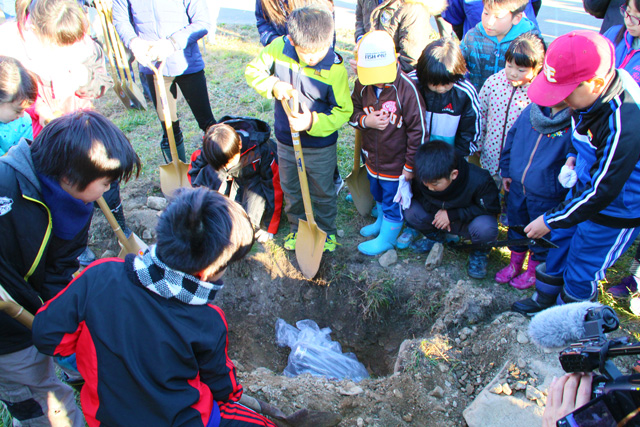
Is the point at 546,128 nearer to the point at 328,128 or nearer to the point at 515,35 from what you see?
the point at 515,35

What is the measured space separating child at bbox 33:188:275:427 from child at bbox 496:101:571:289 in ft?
6.47

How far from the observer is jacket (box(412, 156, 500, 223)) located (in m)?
2.98

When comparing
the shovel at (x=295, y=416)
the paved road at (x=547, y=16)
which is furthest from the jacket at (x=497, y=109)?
the paved road at (x=547, y=16)

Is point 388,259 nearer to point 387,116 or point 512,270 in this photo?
point 512,270

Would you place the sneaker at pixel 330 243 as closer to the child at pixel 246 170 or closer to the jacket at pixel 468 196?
the child at pixel 246 170

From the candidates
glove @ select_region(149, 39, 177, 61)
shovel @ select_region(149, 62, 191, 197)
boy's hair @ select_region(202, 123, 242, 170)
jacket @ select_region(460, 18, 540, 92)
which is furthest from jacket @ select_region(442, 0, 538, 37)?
shovel @ select_region(149, 62, 191, 197)

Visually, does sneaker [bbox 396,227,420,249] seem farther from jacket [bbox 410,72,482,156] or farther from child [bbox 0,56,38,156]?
child [bbox 0,56,38,156]

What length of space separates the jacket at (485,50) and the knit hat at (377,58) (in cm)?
91

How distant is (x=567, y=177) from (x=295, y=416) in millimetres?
1964

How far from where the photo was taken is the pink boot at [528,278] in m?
2.95

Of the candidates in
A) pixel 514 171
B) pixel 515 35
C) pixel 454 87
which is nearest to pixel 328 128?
pixel 454 87

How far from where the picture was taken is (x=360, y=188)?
378 centimetres

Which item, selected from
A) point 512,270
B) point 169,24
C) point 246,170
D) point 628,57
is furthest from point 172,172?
point 628,57

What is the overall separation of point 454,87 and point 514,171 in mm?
710
